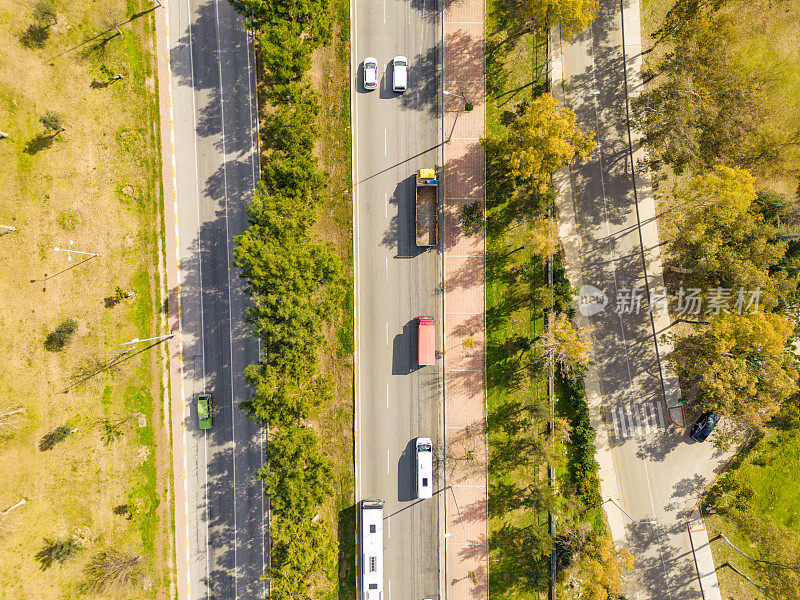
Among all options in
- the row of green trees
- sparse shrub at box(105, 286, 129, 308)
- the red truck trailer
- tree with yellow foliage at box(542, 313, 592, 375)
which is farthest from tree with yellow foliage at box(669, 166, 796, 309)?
sparse shrub at box(105, 286, 129, 308)

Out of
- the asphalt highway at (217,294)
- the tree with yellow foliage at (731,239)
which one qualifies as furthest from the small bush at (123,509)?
the tree with yellow foliage at (731,239)

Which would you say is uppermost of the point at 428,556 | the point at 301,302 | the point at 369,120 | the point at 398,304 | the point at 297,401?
the point at 369,120

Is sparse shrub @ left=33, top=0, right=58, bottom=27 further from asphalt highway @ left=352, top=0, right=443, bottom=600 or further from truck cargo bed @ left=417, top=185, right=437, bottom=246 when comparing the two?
truck cargo bed @ left=417, top=185, right=437, bottom=246

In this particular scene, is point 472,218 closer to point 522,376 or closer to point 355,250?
point 355,250

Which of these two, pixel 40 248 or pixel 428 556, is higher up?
pixel 40 248

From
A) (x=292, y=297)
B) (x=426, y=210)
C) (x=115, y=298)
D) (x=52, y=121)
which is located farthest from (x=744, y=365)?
(x=52, y=121)

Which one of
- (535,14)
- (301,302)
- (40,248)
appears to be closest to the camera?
(301,302)

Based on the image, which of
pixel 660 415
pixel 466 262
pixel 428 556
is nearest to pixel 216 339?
pixel 466 262

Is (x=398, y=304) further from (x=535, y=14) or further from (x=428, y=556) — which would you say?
(x=535, y=14)
